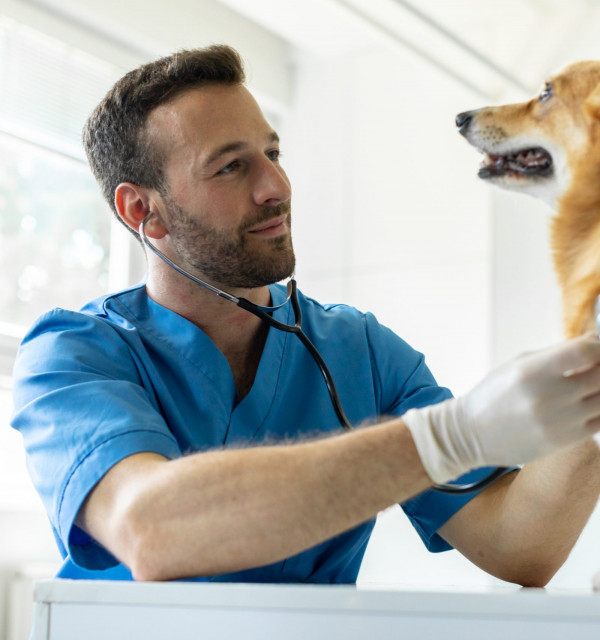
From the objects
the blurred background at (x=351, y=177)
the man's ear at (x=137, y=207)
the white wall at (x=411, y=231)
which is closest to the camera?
the man's ear at (x=137, y=207)

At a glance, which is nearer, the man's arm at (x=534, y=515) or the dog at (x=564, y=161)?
the man's arm at (x=534, y=515)

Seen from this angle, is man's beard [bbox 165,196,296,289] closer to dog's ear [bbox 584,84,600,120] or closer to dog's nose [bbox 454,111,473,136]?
dog's nose [bbox 454,111,473,136]

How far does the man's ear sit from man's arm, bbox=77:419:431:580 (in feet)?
2.06

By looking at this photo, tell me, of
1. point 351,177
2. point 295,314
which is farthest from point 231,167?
point 351,177

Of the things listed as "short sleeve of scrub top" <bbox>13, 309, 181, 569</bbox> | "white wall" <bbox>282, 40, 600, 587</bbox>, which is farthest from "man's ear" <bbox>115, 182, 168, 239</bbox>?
"white wall" <bbox>282, 40, 600, 587</bbox>

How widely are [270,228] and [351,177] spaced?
2.07 m

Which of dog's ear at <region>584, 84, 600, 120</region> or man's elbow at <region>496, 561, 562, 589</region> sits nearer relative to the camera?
man's elbow at <region>496, 561, 562, 589</region>

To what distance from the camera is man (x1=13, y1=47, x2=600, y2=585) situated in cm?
75

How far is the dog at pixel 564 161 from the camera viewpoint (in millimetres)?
1114

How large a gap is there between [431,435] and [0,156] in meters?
2.14

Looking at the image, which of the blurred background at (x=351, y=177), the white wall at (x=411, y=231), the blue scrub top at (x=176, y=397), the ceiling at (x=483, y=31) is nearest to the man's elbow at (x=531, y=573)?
Result: the blue scrub top at (x=176, y=397)

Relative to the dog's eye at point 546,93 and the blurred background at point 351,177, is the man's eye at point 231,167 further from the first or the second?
the blurred background at point 351,177

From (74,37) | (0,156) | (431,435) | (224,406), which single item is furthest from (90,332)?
(74,37)

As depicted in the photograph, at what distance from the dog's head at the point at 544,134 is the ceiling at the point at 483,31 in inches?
29.2
